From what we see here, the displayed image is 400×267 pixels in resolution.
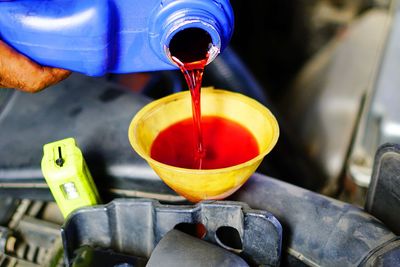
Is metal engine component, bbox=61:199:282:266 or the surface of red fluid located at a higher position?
the surface of red fluid

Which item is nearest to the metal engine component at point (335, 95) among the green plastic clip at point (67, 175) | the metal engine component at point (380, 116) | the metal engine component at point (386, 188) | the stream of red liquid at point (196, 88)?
the metal engine component at point (380, 116)

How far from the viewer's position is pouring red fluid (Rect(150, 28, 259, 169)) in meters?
0.75

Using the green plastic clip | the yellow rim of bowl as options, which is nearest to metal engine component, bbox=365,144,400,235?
the yellow rim of bowl

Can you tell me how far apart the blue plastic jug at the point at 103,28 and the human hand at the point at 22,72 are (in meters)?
0.01

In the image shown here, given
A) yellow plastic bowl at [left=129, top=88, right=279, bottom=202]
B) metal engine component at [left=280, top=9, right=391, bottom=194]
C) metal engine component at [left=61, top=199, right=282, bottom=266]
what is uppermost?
yellow plastic bowl at [left=129, top=88, right=279, bottom=202]

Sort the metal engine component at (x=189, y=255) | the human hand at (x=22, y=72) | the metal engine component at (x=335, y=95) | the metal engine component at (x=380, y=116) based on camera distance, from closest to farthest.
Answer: the metal engine component at (x=189, y=255)
the human hand at (x=22, y=72)
the metal engine component at (x=380, y=116)
the metal engine component at (x=335, y=95)

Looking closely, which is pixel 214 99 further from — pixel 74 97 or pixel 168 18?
pixel 74 97

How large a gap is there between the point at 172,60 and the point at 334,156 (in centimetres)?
93

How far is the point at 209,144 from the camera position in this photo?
2.67 feet

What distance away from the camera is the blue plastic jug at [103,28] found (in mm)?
681

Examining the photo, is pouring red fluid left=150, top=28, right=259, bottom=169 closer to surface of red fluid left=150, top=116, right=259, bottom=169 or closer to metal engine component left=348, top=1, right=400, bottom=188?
surface of red fluid left=150, top=116, right=259, bottom=169

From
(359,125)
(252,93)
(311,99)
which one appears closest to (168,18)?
(252,93)

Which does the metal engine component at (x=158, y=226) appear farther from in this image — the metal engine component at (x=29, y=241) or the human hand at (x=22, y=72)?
the human hand at (x=22, y=72)

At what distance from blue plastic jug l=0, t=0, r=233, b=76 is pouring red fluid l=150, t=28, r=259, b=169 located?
3 centimetres
